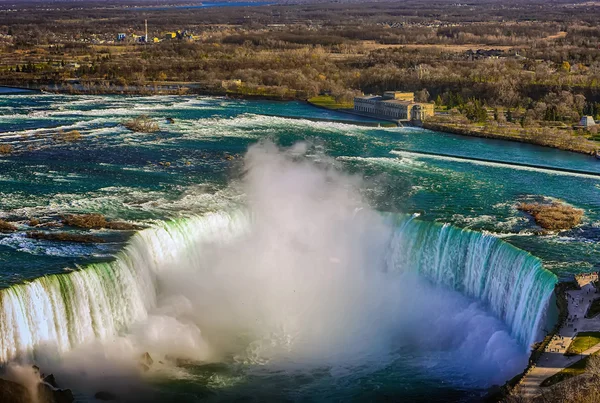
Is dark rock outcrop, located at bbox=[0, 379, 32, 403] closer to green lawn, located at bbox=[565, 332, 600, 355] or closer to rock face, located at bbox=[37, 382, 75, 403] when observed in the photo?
rock face, located at bbox=[37, 382, 75, 403]

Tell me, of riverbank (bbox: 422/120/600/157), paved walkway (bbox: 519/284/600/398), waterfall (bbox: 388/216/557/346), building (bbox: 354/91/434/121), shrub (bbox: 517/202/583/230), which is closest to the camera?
paved walkway (bbox: 519/284/600/398)

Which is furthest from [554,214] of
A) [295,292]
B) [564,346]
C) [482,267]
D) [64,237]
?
[64,237]

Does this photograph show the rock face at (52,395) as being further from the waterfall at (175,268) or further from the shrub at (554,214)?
the shrub at (554,214)

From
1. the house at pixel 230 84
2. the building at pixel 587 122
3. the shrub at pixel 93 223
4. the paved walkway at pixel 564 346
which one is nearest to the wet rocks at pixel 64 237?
the shrub at pixel 93 223

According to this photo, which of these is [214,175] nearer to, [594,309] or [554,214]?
[554,214]

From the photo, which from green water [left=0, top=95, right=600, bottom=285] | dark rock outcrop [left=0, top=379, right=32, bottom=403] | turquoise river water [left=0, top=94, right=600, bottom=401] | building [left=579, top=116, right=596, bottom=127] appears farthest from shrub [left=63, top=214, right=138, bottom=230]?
building [left=579, top=116, right=596, bottom=127]

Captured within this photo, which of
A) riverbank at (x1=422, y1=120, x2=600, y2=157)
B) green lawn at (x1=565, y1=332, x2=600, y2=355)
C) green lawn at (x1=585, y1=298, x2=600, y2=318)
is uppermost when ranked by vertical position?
riverbank at (x1=422, y1=120, x2=600, y2=157)
